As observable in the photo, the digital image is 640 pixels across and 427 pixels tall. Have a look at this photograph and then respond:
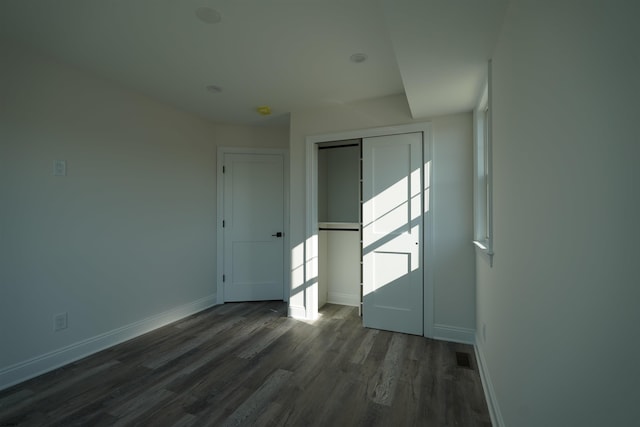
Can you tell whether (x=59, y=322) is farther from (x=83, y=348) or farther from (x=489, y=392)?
(x=489, y=392)

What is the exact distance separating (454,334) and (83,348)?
3339 mm

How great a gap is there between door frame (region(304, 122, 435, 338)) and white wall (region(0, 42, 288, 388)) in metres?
1.46

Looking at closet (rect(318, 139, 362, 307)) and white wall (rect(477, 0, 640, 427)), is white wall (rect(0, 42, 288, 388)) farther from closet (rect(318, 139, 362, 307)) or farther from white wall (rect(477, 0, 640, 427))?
white wall (rect(477, 0, 640, 427))

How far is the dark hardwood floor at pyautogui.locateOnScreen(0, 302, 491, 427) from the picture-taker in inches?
69.9

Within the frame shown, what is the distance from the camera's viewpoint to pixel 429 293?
2.90 meters

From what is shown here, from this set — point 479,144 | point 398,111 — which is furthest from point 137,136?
point 479,144

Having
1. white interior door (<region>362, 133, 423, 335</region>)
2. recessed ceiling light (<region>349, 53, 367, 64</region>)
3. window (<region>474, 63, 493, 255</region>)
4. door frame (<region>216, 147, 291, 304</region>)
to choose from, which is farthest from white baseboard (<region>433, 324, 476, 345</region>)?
recessed ceiling light (<region>349, 53, 367, 64</region>)

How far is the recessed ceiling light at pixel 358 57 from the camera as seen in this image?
232cm

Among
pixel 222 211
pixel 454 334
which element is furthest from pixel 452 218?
pixel 222 211

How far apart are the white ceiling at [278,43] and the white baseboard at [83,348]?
7.77 feet

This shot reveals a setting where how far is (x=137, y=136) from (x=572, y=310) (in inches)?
140

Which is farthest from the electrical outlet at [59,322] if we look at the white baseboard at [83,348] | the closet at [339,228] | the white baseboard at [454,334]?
the white baseboard at [454,334]

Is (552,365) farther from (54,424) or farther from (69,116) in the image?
(69,116)

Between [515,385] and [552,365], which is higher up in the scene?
[552,365]
